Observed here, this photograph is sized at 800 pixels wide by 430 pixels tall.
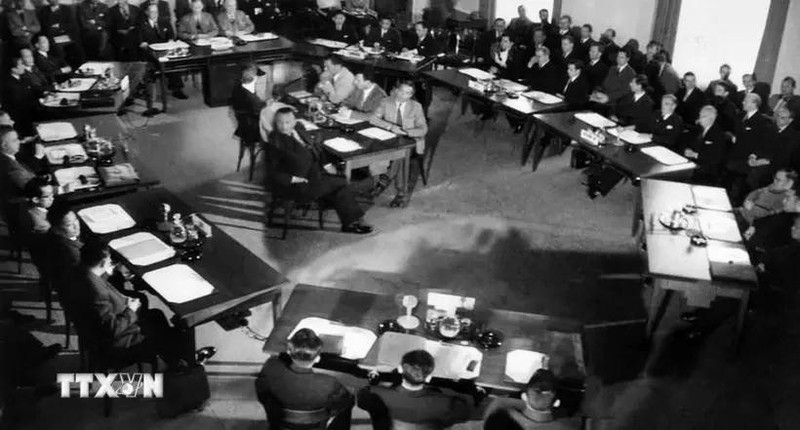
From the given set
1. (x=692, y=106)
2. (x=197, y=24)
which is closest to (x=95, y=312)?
(x=692, y=106)

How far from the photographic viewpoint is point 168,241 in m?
5.90

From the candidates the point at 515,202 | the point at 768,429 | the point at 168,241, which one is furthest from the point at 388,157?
the point at 768,429

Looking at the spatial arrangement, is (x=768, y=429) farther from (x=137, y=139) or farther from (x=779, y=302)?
(x=137, y=139)

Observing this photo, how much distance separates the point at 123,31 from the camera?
1205cm

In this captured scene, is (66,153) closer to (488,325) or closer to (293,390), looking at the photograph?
(293,390)

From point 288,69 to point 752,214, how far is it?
8.19 metres

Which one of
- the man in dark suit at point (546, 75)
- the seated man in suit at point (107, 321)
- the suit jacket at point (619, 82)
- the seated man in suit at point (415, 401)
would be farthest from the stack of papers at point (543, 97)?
the seated man in suit at point (415, 401)

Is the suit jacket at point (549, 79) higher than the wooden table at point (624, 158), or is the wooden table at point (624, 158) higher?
the suit jacket at point (549, 79)

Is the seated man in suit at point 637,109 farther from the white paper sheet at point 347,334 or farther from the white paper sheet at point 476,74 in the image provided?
the white paper sheet at point 347,334

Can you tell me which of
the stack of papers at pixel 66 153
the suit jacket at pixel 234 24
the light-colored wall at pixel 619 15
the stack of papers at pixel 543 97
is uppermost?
the light-colored wall at pixel 619 15

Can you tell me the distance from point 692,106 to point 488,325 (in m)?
5.91

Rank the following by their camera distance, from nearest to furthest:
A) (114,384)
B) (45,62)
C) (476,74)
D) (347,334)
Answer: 1. (347,334)
2. (114,384)
3. (45,62)
4. (476,74)

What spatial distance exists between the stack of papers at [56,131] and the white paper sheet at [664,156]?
5.98 m

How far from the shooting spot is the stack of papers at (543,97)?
9.73m
